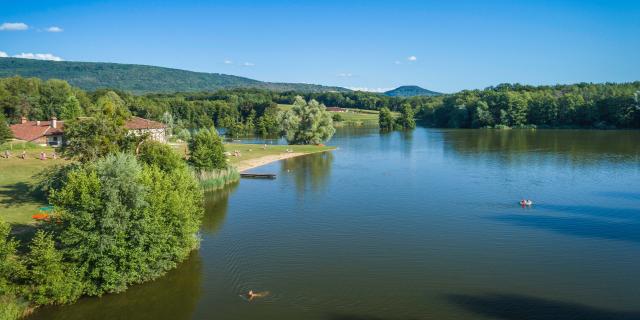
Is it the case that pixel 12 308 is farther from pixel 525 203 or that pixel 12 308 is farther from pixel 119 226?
pixel 525 203

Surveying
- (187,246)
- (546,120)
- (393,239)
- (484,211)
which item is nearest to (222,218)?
(187,246)

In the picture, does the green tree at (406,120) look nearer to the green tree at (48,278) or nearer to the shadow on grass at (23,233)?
the shadow on grass at (23,233)

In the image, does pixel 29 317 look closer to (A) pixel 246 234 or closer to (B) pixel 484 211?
(A) pixel 246 234

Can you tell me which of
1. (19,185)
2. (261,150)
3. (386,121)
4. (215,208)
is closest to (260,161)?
(261,150)

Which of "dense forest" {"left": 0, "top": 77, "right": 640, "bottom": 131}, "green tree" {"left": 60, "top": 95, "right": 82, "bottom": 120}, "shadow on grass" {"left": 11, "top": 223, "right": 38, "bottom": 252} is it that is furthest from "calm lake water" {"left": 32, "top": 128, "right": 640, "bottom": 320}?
"dense forest" {"left": 0, "top": 77, "right": 640, "bottom": 131}

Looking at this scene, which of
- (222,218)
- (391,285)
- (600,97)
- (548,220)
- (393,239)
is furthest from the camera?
(600,97)

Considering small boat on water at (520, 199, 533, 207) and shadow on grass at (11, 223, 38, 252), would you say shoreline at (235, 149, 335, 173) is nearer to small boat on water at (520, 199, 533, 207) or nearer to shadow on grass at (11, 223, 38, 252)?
shadow on grass at (11, 223, 38, 252)
